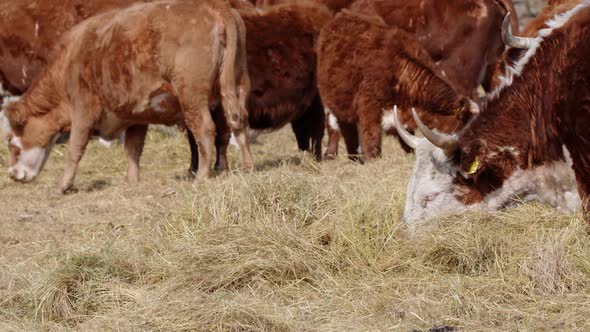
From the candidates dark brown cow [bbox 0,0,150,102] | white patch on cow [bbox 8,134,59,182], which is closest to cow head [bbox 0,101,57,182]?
white patch on cow [bbox 8,134,59,182]

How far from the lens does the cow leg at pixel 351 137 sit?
10938mm

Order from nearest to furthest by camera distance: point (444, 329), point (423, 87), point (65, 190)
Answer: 1. point (444, 329)
2. point (423, 87)
3. point (65, 190)

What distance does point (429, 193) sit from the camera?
23.2 ft

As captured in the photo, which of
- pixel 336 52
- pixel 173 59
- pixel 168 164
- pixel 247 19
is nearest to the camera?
pixel 173 59

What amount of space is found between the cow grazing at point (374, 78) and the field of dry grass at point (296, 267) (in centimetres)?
180

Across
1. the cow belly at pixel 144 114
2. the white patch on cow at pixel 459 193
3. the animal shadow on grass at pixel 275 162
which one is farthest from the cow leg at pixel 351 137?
the white patch on cow at pixel 459 193

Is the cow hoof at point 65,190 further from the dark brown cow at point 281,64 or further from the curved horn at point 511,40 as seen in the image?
the curved horn at point 511,40

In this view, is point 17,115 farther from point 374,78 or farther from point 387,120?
point 387,120

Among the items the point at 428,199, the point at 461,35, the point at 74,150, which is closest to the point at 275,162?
the point at 74,150

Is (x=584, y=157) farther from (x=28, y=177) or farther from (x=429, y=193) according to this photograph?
(x=28, y=177)

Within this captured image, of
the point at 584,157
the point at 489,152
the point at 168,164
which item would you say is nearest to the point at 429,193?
the point at 489,152

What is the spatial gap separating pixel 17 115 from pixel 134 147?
1101 mm

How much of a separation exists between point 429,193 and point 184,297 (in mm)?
1810

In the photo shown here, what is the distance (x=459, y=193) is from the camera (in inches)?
275
